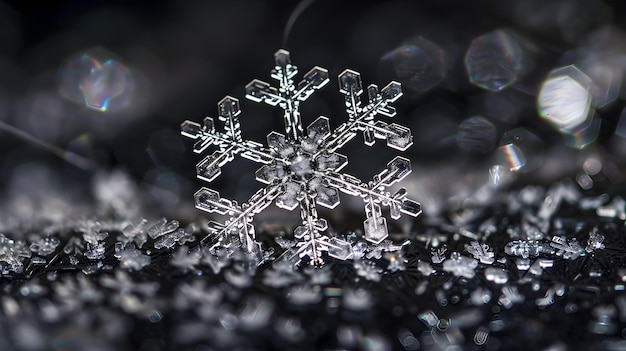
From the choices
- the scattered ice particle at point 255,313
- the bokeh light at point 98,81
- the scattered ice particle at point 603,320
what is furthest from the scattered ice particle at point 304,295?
the bokeh light at point 98,81

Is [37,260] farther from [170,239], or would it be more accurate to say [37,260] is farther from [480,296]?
[480,296]

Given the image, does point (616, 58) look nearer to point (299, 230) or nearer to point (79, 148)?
point (299, 230)

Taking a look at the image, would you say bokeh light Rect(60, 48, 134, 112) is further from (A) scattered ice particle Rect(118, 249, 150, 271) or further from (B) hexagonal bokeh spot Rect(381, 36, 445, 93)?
(B) hexagonal bokeh spot Rect(381, 36, 445, 93)

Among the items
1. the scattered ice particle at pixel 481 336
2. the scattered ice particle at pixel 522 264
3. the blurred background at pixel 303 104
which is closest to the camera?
the scattered ice particle at pixel 481 336

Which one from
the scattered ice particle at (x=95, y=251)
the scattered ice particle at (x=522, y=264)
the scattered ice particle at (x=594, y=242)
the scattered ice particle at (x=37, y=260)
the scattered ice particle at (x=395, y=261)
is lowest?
the scattered ice particle at (x=594, y=242)

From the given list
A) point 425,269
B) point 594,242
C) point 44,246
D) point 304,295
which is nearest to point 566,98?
point 594,242

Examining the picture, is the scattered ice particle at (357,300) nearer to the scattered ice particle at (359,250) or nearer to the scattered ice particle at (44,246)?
the scattered ice particle at (359,250)

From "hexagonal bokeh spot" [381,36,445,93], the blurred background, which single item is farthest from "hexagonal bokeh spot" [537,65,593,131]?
"hexagonal bokeh spot" [381,36,445,93]
